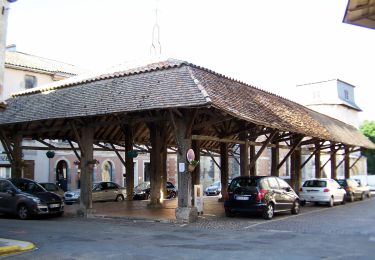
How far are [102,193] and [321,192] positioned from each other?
43.2 feet

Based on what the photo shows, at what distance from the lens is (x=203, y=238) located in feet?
40.3

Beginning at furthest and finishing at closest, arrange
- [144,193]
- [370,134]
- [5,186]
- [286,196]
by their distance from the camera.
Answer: [370,134]
[144,193]
[5,186]
[286,196]

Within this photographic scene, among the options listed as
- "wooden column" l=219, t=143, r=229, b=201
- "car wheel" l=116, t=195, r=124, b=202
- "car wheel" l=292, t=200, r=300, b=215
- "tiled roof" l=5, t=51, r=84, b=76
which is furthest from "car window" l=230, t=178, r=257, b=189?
"tiled roof" l=5, t=51, r=84, b=76

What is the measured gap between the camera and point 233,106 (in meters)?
16.6

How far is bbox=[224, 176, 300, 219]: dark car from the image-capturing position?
54.4 feet

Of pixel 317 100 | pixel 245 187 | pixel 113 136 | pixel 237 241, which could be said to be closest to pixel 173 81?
pixel 245 187

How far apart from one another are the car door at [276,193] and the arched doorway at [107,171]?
24437 millimetres

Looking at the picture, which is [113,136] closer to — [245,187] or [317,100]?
[245,187]

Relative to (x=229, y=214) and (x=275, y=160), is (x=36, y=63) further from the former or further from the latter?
(x=229, y=214)

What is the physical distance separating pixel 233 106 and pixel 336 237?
5929mm

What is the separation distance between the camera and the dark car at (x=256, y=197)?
653 inches

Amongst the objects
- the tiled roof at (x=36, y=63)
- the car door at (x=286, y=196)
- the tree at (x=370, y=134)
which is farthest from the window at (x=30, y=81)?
the tree at (x=370, y=134)

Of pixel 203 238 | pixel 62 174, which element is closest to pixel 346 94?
pixel 62 174

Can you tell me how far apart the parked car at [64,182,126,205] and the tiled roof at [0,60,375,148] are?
27.5 ft
